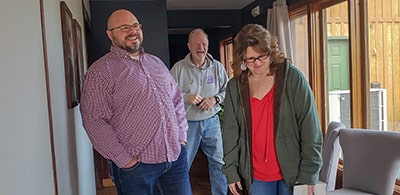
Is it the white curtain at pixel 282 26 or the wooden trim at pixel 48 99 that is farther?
the white curtain at pixel 282 26

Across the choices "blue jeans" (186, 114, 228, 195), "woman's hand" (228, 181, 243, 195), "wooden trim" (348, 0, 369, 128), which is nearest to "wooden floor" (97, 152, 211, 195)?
"blue jeans" (186, 114, 228, 195)

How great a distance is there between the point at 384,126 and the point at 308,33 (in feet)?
3.96

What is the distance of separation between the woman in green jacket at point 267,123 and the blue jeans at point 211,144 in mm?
1423

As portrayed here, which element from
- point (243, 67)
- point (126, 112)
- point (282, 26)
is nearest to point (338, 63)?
point (282, 26)

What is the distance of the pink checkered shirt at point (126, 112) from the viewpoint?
1.87 meters

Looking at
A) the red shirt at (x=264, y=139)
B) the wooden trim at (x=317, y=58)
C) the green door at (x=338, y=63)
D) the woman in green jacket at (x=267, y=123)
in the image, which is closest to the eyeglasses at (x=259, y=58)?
the woman in green jacket at (x=267, y=123)

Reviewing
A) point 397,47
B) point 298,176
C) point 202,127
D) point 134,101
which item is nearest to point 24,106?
point 134,101

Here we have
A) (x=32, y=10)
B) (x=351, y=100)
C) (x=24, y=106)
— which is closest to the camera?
(x=24, y=106)

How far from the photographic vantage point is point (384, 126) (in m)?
2.99

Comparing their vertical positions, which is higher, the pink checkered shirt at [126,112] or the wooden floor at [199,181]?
the pink checkered shirt at [126,112]

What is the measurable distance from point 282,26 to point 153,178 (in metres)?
2.54

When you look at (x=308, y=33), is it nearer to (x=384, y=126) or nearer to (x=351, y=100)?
(x=351, y=100)

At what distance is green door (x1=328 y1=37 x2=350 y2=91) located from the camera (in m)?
3.37

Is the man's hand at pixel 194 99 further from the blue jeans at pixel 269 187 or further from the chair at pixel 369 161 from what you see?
the blue jeans at pixel 269 187
